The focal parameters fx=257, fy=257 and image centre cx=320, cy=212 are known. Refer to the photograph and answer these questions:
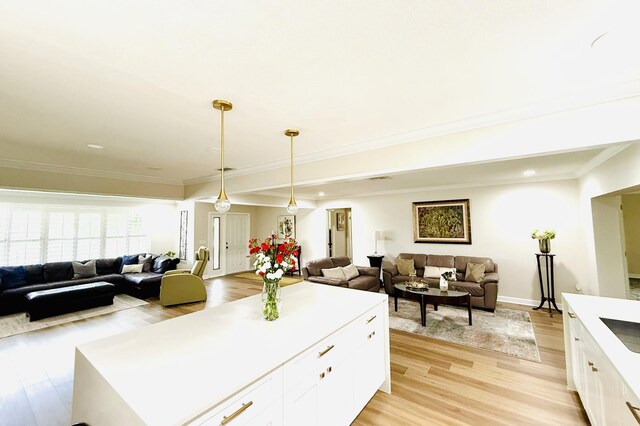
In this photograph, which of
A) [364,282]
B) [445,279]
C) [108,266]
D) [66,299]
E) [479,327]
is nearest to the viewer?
[479,327]

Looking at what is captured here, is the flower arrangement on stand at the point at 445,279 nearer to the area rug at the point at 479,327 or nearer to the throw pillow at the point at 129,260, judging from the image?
the area rug at the point at 479,327

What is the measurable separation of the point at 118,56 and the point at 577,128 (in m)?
3.24

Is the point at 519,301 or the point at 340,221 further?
the point at 340,221

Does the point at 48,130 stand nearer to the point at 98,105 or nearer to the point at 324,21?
the point at 98,105

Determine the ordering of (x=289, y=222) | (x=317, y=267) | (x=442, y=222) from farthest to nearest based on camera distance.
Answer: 1. (x=289, y=222)
2. (x=442, y=222)
3. (x=317, y=267)

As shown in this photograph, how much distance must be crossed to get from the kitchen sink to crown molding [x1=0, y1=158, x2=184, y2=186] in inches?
252

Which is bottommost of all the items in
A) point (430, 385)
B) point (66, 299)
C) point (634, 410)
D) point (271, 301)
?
point (430, 385)

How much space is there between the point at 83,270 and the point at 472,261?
28.3 ft

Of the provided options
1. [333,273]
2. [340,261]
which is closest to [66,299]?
[333,273]

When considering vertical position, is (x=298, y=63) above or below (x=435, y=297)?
above

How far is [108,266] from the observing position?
21.0 feet

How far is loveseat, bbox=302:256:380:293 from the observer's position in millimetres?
4980

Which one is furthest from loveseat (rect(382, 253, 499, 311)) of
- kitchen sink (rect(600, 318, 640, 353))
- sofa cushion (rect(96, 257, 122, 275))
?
sofa cushion (rect(96, 257, 122, 275))

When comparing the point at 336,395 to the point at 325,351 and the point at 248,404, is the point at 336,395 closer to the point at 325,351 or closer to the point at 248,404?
the point at 325,351
